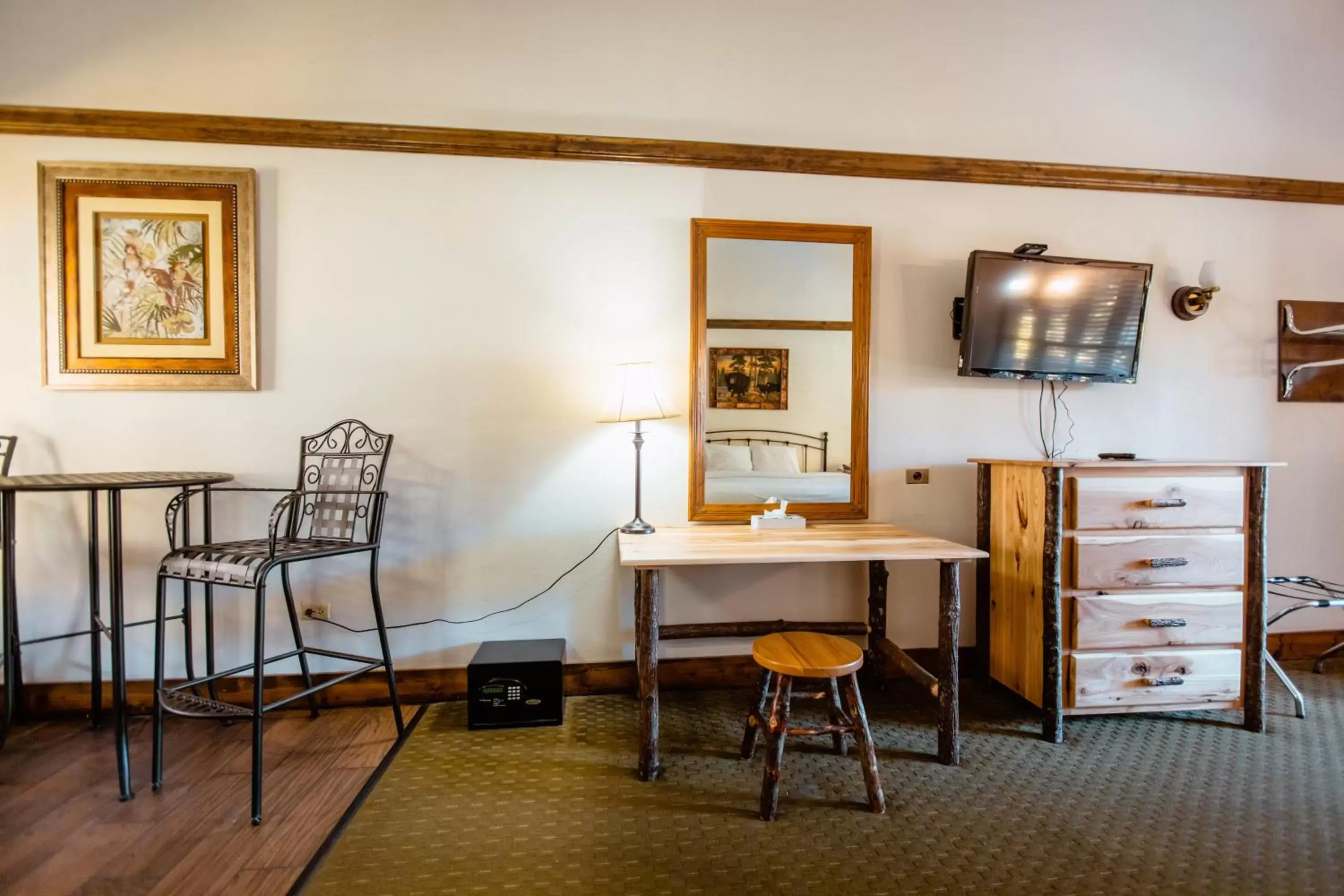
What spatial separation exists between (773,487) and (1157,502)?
1421 millimetres

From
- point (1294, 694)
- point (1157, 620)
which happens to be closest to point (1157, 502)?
point (1157, 620)

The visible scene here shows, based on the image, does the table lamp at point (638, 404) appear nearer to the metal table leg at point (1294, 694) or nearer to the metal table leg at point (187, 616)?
the metal table leg at point (187, 616)

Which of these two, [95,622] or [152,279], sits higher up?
[152,279]

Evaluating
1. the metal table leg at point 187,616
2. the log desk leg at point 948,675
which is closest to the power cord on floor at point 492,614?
the metal table leg at point 187,616

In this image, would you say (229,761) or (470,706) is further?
(470,706)

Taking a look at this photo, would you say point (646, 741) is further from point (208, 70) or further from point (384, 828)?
point (208, 70)

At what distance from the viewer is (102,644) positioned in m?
2.13

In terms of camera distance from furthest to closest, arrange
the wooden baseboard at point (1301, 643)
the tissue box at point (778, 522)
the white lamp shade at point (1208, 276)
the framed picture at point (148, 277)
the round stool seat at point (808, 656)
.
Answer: the wooden baseboard at point (1301, 643) → the white lamp shade at point (1208, 276) → the tissue box at point (778, 522) → the framed picture at point (148, 277) → the round stool seat at point (808, 656)

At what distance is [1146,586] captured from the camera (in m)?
2.04

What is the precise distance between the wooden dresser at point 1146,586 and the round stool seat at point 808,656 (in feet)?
3.03

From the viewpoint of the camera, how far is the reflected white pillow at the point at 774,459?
2.42 metres

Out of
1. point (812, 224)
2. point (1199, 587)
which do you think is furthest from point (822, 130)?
point (1199, 587)

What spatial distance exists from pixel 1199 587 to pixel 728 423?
1909mm

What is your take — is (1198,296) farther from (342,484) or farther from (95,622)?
(95,622)
